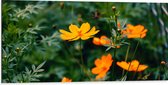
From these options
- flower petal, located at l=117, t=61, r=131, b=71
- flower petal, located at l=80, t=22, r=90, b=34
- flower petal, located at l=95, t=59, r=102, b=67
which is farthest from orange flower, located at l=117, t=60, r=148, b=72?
flower petal, located at l=80, t=22, r=90, b=34

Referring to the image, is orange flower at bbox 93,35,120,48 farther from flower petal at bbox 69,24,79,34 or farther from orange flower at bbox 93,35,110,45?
flower petal at bbox 69,24,79,34

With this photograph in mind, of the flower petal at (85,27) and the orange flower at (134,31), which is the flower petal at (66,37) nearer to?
the flower petal at (85,27)

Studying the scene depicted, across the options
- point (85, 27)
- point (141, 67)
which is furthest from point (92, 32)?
point (141, 67)

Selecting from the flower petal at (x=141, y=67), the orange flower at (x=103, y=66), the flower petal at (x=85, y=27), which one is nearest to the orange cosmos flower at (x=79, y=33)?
the flower petal at (x=85, y=27)

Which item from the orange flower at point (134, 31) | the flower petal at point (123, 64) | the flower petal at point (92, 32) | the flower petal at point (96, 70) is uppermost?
the flower petal at point (92, 32)

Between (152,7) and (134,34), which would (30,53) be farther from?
(152,7)

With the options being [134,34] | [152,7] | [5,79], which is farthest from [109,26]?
[5,79]
